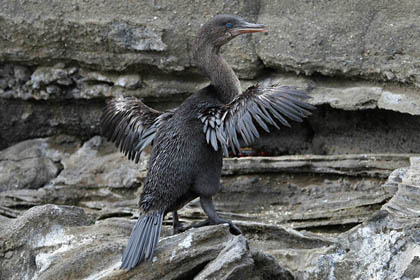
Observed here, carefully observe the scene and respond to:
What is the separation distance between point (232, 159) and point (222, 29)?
4.00ft

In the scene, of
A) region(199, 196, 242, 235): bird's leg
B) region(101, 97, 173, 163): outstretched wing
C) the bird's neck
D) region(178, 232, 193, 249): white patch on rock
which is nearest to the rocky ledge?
region(178, 232, 193, 249): white patch on rock

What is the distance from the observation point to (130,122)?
4.97 meters

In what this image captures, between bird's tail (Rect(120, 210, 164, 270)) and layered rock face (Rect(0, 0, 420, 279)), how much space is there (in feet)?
0.20

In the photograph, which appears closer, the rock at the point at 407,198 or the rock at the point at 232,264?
the rock at the point at 232,264

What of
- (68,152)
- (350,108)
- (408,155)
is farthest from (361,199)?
(68,152)

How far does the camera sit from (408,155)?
5172 mm

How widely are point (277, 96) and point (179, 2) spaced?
232 cm

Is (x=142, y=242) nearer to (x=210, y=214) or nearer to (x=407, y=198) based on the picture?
(x=210, y=214)

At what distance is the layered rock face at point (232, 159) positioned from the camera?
13.2 feet

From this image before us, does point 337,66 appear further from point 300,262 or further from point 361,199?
point 300,262

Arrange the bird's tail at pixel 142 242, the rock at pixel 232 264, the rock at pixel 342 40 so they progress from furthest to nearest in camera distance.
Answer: the rock at pixel 342 40 → the bird's tail at pixel 142 242 → the rock at pixel 232 264

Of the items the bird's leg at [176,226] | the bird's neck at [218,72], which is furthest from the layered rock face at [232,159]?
the bird's neck at [218,72]

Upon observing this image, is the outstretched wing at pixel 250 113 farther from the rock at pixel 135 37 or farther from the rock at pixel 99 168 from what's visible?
the rock at pixel 135 37

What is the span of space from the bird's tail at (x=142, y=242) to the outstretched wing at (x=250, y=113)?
0.56 meters
